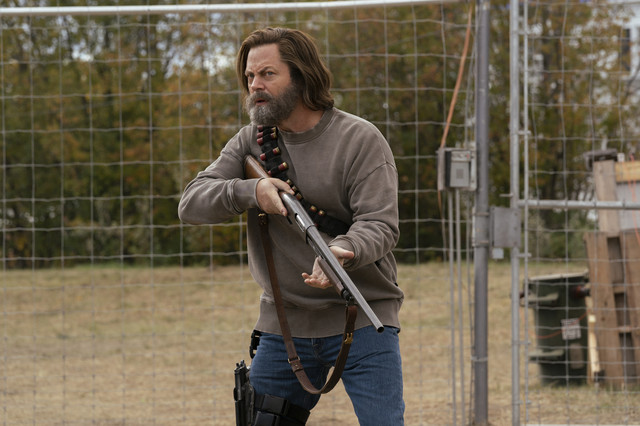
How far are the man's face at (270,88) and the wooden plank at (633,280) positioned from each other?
4239mm

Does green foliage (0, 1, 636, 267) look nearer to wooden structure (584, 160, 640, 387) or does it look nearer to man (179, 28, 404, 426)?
wooden structure (584, 160, 640, 387)

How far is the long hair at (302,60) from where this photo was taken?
2898 millimetres

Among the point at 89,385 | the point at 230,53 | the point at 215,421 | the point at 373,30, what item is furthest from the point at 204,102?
the point at 215,421

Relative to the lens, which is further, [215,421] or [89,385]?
[89,385]

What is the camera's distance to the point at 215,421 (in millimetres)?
5867

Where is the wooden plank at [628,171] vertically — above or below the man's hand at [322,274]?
above

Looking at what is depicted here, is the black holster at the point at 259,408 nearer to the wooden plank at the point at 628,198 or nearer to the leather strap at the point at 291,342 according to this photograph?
the leather strap at the point at 291,342

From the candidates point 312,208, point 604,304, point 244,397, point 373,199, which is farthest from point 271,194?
point 604,304

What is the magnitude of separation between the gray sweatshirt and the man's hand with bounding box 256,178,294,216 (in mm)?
28

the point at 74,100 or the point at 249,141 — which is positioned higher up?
the point at 74,100

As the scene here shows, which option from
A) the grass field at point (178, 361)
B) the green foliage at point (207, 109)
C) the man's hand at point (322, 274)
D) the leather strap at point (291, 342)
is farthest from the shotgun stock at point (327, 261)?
the green foliage at point (207, 109)

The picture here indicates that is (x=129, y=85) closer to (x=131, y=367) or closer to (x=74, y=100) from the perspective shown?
(x=74, y=100)

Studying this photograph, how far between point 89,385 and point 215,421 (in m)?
2.12

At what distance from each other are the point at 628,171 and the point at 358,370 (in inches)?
168
